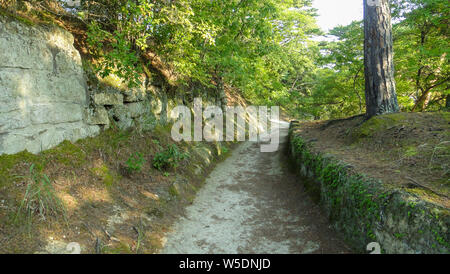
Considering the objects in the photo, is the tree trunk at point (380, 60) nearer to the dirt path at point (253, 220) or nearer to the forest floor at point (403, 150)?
the forest floor at point (403, 150)

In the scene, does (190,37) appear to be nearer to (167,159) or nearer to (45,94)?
(167,159)

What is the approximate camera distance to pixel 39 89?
191 inches

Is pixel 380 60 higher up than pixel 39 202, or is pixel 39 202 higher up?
pixel 380 60

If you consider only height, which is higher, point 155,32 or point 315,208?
point 155,32

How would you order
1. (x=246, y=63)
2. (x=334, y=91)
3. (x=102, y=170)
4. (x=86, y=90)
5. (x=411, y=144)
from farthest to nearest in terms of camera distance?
(x=334, y=91) < (x=246, y=63) < (x=86, y=90) < (x=102, y=170) < (x=411, y=144)

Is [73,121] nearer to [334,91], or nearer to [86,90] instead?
[86,90]

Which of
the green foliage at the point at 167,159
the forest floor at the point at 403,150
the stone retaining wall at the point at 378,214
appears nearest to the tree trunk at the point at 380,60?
the forest floor at the point at 403,150

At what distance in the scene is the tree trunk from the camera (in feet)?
22.0

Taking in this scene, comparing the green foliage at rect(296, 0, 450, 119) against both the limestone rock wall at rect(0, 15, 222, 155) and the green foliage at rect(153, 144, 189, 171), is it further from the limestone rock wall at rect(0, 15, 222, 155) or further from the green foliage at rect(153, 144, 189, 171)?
the limestone rock wall at rect(0, 15, 222, 155)

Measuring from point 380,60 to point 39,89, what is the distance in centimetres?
813

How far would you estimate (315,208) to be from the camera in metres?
5.71

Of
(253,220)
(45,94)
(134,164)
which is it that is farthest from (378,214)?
(45,94)

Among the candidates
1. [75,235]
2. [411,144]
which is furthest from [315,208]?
[75,235]

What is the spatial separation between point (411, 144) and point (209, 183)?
5.44m
